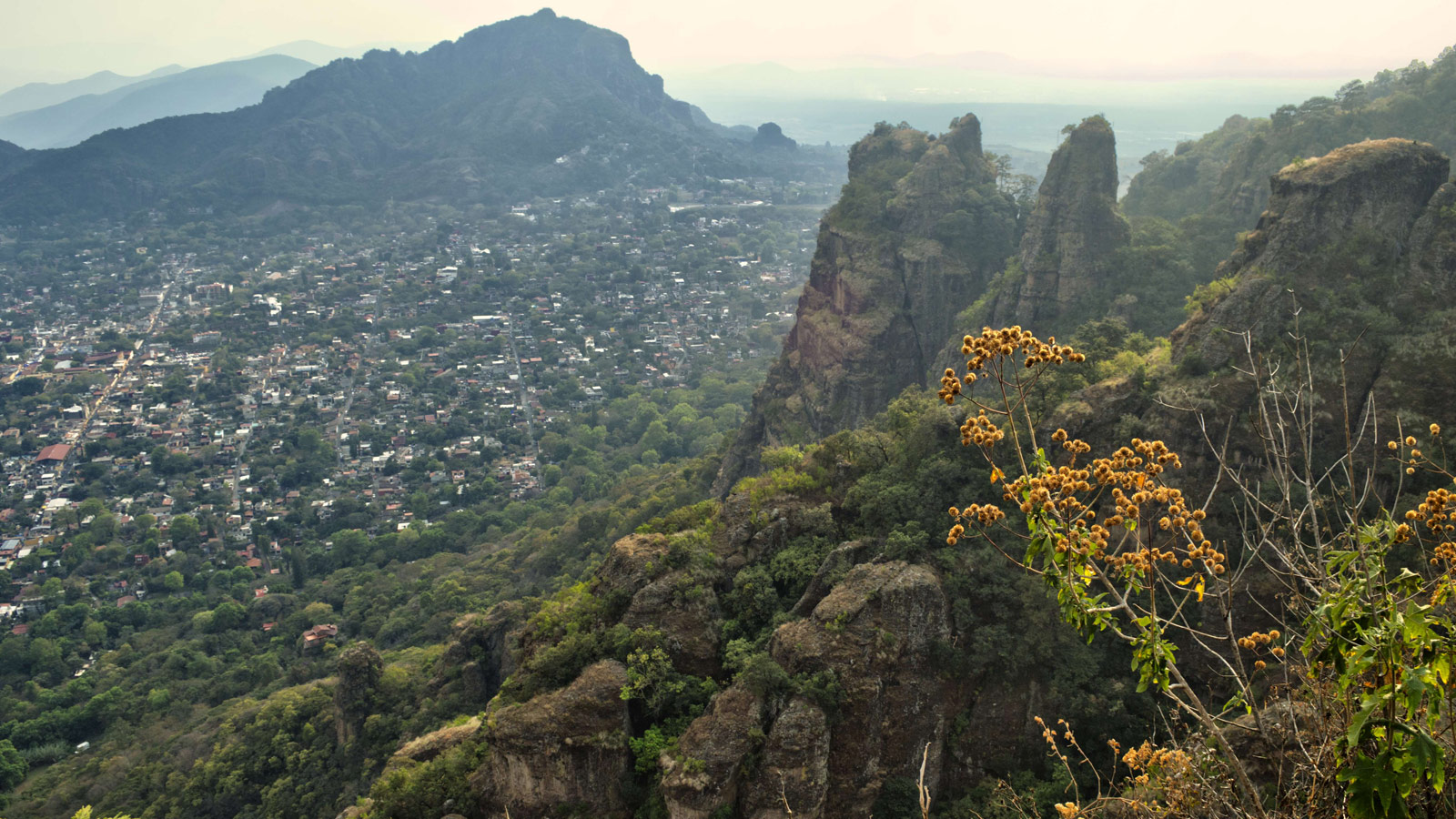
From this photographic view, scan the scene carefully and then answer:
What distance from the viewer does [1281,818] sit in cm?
825

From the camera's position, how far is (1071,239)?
48281 millimetres

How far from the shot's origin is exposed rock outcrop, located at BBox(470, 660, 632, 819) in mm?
22141

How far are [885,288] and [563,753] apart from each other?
40289mm

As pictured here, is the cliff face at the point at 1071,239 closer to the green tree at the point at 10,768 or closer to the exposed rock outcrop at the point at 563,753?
the exposed rock outcrop at the point at 563,753

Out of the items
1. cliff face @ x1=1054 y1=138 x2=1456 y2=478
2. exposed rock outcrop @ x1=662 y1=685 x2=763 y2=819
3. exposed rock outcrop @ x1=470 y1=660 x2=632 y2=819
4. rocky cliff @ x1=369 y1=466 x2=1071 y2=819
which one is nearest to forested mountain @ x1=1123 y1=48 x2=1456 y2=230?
cliff face @ x1=1054 y1=138 x2=1456 y2=478

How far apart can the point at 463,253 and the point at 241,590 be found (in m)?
112

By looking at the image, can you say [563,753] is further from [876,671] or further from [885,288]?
[885,288]

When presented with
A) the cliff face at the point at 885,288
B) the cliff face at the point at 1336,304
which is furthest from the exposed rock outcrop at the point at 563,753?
the cliff face at the point at 885,288

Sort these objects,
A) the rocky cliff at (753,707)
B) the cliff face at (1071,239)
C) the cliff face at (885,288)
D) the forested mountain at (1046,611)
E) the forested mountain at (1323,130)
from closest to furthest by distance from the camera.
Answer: the forested mountain at (1046,611)
the rocky cliff at (753,707)
the cliff face at (1071,239)
the forested mountain at (1323,130)
the cliff face at (885,288)

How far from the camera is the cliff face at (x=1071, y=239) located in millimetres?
47656

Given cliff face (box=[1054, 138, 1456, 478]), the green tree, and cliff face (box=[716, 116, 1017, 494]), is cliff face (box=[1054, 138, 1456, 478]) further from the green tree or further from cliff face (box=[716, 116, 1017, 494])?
the green tree

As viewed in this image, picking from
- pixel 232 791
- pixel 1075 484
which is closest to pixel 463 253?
pixel 232 791

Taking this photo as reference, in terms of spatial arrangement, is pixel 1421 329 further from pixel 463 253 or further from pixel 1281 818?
pixel 463 253

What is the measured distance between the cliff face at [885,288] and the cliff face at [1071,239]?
5695mm
